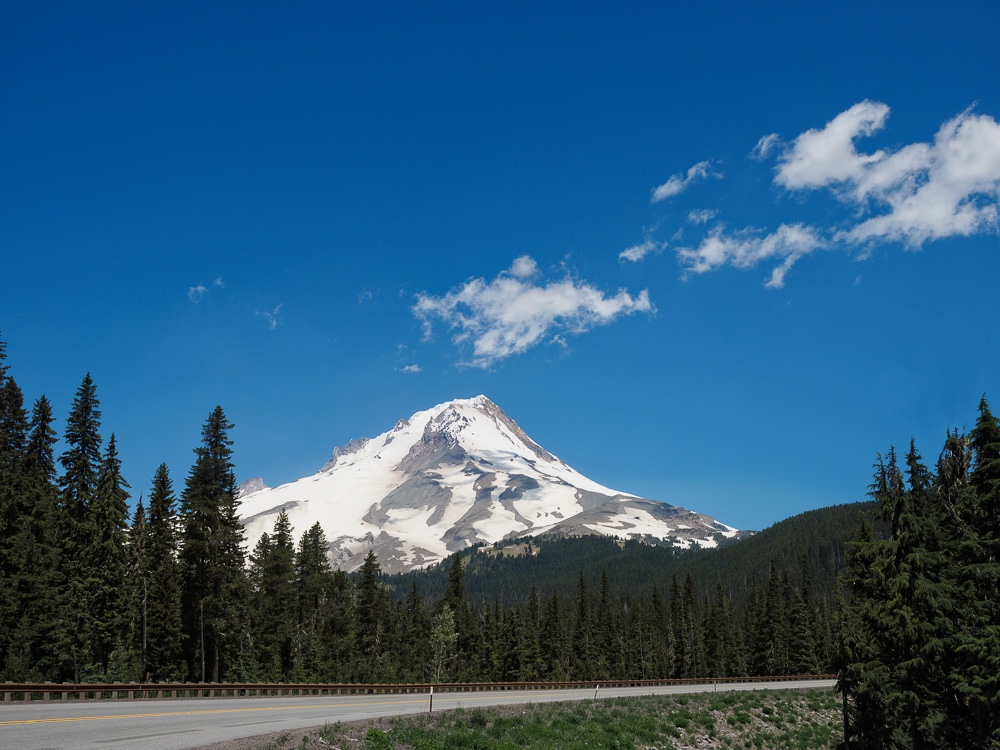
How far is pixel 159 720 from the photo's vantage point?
19469 mm

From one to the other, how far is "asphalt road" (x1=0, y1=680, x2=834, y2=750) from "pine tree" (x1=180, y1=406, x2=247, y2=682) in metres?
18.1

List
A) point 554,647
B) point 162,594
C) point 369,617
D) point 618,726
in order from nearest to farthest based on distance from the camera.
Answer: point 618,726 → point 162,594 → point 369,617 → point 554,647

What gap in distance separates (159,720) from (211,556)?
2745cm

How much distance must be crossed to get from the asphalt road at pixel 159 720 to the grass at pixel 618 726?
1754mm

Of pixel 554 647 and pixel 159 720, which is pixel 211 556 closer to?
pixel 159 720

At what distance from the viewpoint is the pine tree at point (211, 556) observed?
148ft

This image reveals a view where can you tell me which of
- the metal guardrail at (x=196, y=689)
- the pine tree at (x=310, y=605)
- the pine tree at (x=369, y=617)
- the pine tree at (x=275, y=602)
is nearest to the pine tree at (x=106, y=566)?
the metal guardrail at (x=196, y=689)

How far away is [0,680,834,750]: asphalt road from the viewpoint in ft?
50.0

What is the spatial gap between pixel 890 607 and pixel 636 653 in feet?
319

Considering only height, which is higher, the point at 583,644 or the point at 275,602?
the point at 275,602

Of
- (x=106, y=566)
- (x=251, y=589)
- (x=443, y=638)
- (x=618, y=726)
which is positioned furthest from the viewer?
(x=443, y=638)

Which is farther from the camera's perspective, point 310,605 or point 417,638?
point 417,638

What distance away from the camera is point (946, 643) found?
97.6 feet

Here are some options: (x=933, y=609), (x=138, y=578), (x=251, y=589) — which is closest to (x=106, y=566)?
(x=138, y=578)
